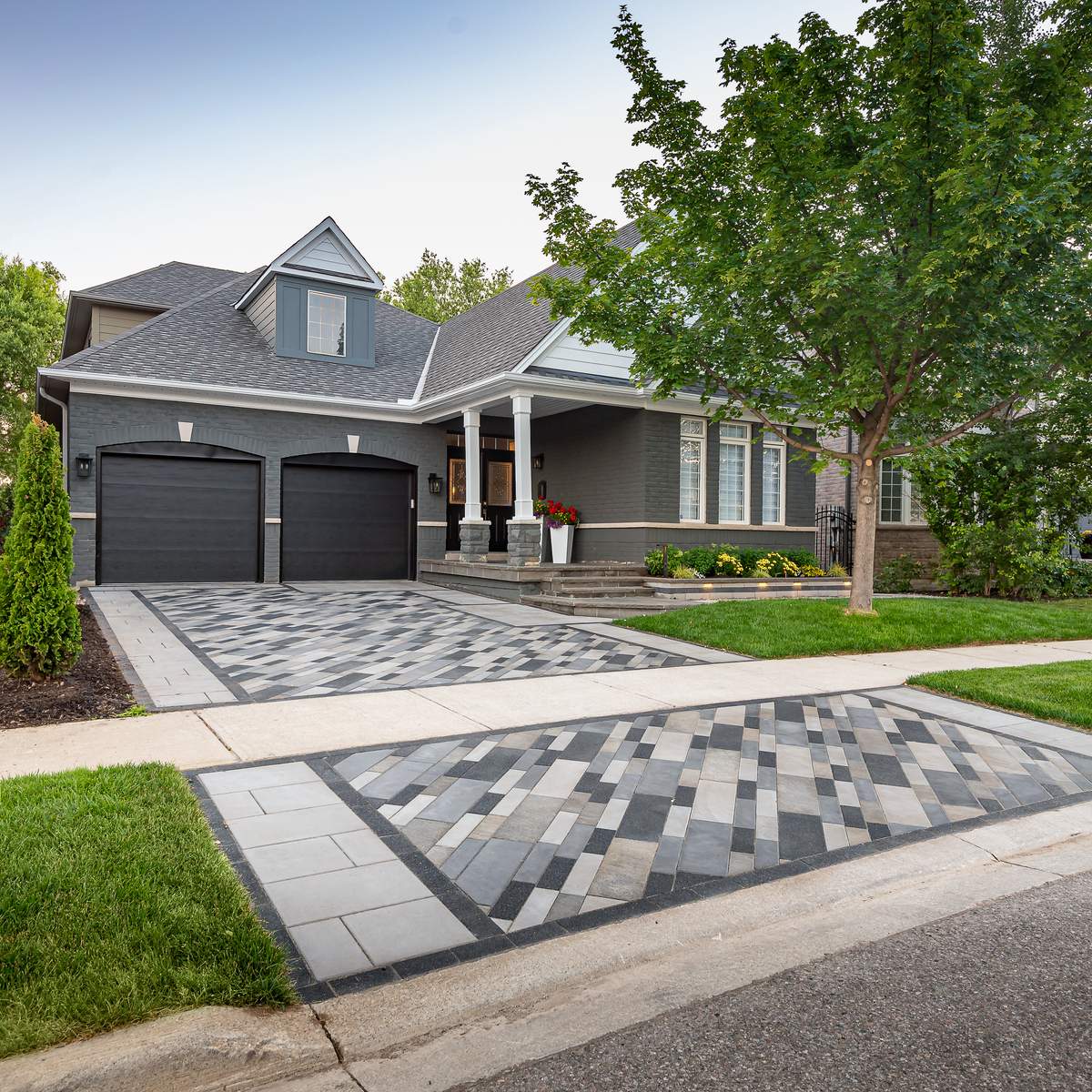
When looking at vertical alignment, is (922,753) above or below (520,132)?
below

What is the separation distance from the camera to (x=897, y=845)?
385cm

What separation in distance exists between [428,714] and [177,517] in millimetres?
11316

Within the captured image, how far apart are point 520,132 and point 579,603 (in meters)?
10.6

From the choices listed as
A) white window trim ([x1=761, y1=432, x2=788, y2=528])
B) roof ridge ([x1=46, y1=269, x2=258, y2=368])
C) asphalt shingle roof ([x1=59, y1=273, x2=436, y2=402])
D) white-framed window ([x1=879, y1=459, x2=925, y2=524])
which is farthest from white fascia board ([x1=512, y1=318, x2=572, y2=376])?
white-framed window ([x1=879, y1=459, x2=925, y2=524])

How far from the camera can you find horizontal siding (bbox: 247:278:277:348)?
1678 cm

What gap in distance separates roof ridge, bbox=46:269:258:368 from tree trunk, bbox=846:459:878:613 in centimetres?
1355

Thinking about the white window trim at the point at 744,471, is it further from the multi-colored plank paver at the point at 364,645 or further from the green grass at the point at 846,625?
the multi-colored plank paver at the point at 364,645

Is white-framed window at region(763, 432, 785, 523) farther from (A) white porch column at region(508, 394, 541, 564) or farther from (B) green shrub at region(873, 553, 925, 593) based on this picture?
(A) white porch column at region(508, 394, 541, 564)

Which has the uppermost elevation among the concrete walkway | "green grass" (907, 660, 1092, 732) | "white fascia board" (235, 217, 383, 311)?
"white fascia board" (235, 217, 383, 311)

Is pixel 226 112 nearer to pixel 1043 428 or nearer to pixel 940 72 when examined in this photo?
pixel 940 72

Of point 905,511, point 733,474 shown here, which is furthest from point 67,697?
point 905,511

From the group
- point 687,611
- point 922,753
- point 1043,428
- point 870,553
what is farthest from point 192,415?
point 1043,428

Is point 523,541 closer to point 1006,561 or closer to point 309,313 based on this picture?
point 309,313

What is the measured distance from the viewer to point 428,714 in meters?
5.90
